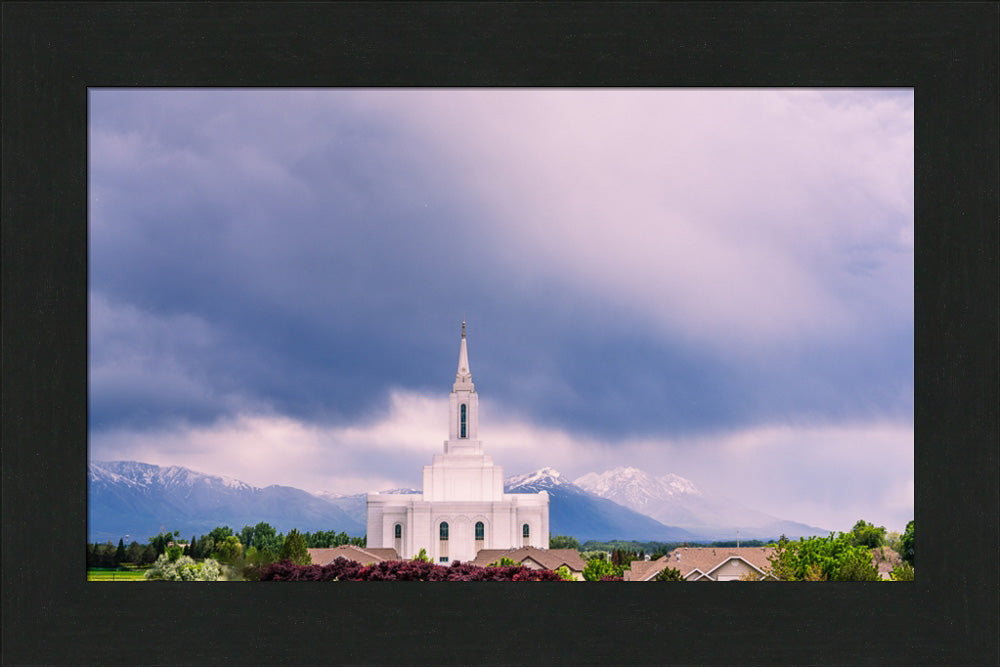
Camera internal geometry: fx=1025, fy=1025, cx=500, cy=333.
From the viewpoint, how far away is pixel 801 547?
30.5 ft

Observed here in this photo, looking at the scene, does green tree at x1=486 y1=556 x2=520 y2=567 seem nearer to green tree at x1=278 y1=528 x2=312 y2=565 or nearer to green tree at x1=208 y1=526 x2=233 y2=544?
green tree at x1=278 y1=528 x2=312 y2=565

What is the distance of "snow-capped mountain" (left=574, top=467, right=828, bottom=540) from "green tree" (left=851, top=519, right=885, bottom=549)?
0.74 metres

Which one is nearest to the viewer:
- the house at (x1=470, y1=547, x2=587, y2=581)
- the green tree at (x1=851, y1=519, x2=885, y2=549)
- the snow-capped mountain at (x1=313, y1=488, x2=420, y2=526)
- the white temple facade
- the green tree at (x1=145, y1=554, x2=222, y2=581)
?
Answer: the green tree at (x1=145, y1=554, x2=222, y2=581)

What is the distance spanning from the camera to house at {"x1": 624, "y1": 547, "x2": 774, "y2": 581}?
9033 millimetres

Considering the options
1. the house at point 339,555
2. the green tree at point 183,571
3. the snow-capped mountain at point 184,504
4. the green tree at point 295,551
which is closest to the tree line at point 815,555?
the house at point 339,555

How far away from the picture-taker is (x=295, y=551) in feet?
28.0

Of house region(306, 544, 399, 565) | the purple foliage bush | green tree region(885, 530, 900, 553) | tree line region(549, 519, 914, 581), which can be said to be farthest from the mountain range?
the purple foliage bush

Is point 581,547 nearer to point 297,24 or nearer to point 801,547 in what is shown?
point 801,547

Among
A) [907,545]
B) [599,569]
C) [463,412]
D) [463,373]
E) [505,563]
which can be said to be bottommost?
[599,569]

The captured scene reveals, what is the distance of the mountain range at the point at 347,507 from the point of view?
922cm

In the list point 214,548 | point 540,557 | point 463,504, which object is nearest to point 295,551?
point 214,548

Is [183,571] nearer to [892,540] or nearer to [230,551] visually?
[230,551]

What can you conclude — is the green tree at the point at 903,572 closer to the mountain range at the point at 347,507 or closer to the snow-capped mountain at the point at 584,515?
the mountain range at the point at 347,507

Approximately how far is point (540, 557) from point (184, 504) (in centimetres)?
345
